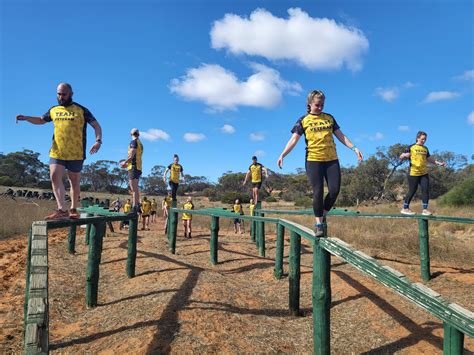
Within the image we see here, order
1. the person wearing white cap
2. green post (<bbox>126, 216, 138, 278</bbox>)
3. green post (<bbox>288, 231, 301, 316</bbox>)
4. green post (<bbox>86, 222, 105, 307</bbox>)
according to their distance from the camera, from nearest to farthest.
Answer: green post (<bbox>288, 231, 301, 316</bbox>)
green post (<bbox>86, 222, 105, 307</bbox>)
green post (<bbox>126, 216, 138, 278</bbox>)
the person wearing white cap

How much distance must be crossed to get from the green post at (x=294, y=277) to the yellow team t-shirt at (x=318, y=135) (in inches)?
61.4

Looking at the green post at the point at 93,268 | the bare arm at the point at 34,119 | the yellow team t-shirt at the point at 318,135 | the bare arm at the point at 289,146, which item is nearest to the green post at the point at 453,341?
the yellow team t-shirt at the point at 318,135

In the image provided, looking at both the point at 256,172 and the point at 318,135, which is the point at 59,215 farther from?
the point at 256,172

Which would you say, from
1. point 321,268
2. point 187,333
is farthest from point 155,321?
point 321,268

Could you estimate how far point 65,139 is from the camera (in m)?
4.85

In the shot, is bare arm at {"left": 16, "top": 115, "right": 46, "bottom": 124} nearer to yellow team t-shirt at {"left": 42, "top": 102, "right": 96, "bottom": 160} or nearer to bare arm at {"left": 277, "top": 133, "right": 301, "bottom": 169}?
yellow team t-shirt at {"left": 42, "top": 102, "right": 96, "bottom": 160}

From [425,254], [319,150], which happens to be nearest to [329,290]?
[319,150]

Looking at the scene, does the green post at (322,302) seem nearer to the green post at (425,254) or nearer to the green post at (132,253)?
the green post at (132,253)

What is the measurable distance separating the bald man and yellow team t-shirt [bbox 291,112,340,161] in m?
2.84

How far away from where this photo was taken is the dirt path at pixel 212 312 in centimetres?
403

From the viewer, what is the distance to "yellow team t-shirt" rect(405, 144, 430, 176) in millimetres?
7887

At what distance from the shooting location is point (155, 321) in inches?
171

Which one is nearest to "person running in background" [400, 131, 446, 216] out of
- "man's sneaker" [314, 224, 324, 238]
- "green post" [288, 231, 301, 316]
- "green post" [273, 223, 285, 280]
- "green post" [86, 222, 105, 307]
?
"green post" [273, 223, 285, 280]

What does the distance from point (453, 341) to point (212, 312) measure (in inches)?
123
